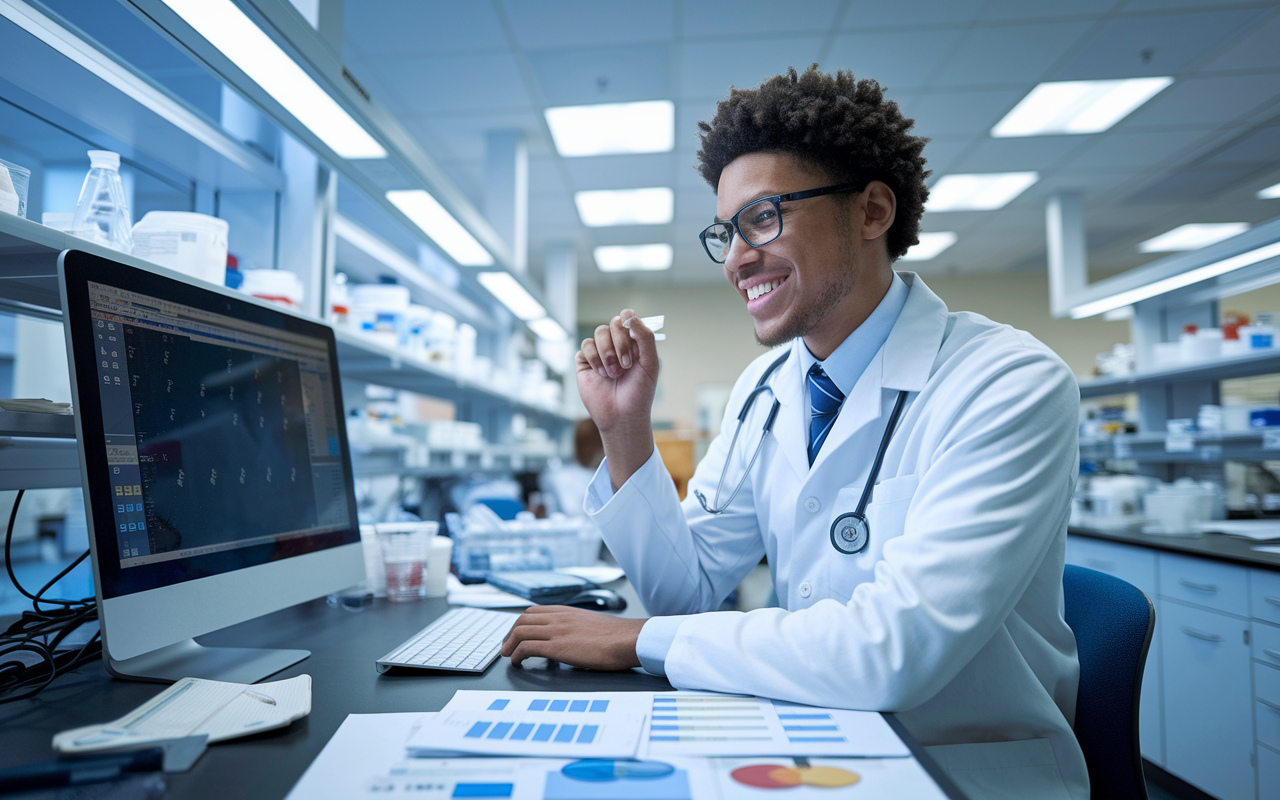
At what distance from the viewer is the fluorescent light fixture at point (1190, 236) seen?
5.92m

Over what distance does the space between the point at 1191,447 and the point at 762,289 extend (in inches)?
126

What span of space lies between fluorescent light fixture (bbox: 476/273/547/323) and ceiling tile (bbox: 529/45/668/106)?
3.50 feet

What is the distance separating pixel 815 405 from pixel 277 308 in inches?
34.0

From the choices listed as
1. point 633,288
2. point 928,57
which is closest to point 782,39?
point 928,57

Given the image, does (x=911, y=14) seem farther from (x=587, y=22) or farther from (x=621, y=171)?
(x=621, y=171)

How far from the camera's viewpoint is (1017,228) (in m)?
5.89

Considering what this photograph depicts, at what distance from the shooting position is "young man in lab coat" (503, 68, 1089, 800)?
0.75 metres

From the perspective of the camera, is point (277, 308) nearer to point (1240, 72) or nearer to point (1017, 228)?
point (1240, 72)

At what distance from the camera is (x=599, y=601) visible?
124 cm

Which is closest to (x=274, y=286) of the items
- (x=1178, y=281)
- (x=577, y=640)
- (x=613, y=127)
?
(x=577, y=640)

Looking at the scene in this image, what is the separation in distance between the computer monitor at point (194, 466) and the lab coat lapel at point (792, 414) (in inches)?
28.4

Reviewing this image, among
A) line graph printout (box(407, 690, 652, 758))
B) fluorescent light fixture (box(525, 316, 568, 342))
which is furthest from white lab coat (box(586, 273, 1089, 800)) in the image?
fluorescent light fixture (box(525, 316, 568, 342))

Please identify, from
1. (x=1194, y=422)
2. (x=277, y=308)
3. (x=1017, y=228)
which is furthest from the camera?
(x=1017, y=228)

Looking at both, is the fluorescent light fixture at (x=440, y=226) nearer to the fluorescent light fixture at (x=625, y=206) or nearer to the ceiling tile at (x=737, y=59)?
the ceiling tile at (x=737, y=59)
